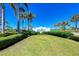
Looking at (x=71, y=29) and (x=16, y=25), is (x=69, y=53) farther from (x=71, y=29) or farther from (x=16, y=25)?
(x=16, y=25)

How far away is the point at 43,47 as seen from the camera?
30.3 feet

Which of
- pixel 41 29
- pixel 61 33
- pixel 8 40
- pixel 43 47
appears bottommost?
pixel 43 47

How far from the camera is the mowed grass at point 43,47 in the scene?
8.75m

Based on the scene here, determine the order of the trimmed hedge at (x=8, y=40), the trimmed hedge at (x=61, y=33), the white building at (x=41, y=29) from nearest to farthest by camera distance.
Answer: the trimmed hedge at (x=8, y=40)
the white building at (x=41, y=29)
the trimmed hedge at (x=61, y=33)

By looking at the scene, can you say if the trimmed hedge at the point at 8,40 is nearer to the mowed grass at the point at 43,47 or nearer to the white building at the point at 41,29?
the mowed grass at the point at 43,47

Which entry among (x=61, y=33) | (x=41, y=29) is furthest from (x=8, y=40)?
(x=61, y=33)

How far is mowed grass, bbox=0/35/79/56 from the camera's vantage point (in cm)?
875

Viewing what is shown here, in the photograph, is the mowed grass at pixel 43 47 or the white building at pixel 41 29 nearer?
the mowed grass at pixel 43 47

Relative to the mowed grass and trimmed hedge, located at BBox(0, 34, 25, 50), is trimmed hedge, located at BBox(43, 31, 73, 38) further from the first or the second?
trimmed hedge, located at BBox(0, 34, 25, 50)

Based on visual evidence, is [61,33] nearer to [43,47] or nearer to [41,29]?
[41,29]

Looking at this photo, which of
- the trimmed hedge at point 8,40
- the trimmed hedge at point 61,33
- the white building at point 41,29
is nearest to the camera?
the trimmed hedge at point 8,40

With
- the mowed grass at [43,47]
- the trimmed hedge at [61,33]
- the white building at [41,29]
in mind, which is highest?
the white building at [41,29]

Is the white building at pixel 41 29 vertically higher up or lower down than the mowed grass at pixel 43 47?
higher up

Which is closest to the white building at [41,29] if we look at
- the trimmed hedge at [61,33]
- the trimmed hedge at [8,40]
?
the trimmed hedge at [61,33]
